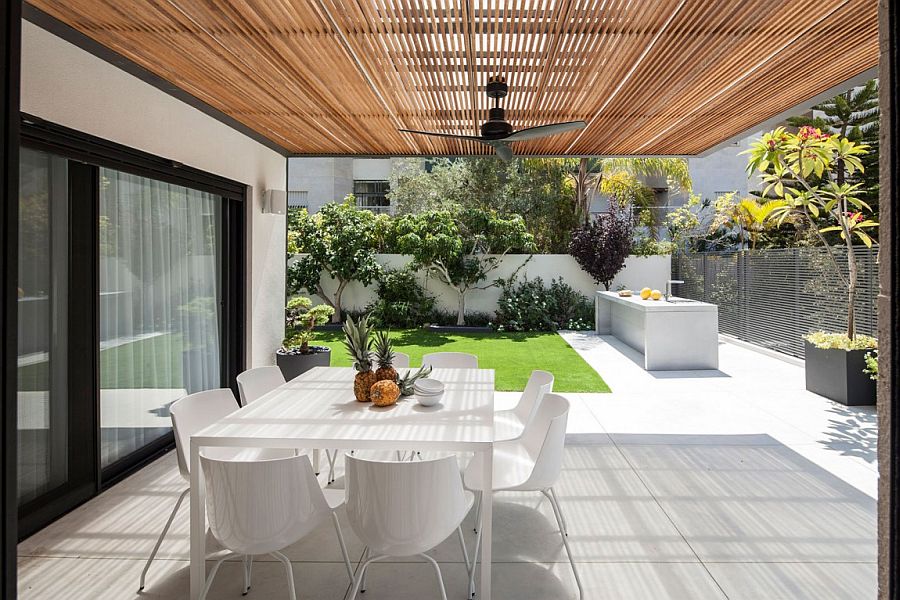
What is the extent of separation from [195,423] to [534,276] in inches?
385

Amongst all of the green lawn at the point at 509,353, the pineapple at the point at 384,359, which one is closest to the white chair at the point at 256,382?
the pineapple at the point at 384,359

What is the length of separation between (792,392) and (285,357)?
18.5 ft

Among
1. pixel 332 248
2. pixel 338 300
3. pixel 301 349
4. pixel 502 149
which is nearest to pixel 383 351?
pixel 502 149

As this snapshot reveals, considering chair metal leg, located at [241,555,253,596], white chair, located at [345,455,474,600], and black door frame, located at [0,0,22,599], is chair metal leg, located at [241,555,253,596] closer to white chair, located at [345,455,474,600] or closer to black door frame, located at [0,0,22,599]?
white chair, located at [345,455,474,600]

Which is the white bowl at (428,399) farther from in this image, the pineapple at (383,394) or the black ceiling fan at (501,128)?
the black ceiling fan at (501,128)

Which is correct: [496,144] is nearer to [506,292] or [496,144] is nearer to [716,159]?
[506,292]

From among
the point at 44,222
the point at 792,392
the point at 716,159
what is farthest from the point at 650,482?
the point at 716,159

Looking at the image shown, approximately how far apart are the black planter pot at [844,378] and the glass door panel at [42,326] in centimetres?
677

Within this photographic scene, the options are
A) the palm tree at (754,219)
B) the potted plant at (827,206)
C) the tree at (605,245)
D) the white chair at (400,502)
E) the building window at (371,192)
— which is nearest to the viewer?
the white chair at (400,502)

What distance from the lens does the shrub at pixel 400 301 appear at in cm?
1158

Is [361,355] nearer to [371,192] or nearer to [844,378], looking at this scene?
[844,378]

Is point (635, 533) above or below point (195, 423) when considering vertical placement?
below

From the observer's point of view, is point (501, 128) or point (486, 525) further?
point (501, 128)

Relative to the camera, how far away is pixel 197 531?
7.83ft
